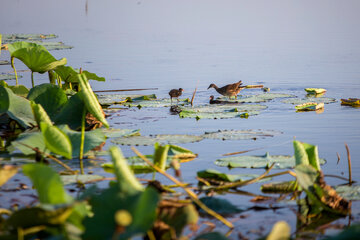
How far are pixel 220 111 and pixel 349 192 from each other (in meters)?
2.77

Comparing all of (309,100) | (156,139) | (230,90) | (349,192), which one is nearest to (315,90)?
Answer: (309,100)

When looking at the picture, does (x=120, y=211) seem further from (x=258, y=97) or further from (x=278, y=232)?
(x=258, y=97)

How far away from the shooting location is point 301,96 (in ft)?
21.9

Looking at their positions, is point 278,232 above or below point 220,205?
above

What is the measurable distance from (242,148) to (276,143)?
1.01 ft

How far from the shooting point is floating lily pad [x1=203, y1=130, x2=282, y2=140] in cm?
432

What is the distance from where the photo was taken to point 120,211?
1683 millimetres

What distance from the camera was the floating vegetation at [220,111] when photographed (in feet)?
17.5

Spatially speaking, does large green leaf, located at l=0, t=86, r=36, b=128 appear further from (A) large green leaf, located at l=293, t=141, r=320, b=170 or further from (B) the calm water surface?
(A) large green leaf, located at l=293, t=141, r=320, b=170

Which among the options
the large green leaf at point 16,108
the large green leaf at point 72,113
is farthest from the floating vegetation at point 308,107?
the large green leaf at point 16,108

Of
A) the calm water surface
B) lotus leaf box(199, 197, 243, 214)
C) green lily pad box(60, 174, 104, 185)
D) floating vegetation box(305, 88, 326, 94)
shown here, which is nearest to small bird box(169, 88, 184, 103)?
the calm water surface

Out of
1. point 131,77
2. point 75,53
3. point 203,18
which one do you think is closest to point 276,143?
point 131,77

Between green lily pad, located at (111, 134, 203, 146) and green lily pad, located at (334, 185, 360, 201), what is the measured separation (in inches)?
57.7

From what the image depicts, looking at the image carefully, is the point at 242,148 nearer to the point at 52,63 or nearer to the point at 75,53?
the point at 52,63
